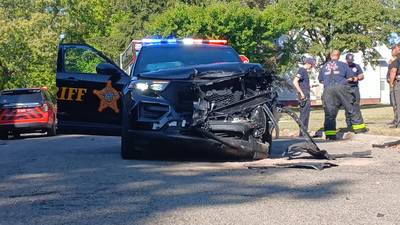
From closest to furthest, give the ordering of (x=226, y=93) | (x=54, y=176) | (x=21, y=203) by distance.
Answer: (x=21, y=203), (x=54, y=176), (x=226, y=93)

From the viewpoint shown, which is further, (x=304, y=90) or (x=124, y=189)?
(x=304, y=90)

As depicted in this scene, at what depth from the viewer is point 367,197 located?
6.13 m

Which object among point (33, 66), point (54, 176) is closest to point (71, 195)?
point (54, 176)

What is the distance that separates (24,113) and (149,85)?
1245 centimetres

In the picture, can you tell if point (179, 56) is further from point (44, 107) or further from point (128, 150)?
point (44, 107)

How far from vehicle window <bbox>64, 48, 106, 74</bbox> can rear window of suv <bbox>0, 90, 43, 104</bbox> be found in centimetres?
985

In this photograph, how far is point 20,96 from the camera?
2038 cm

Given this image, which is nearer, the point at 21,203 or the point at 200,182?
the point at 21,203

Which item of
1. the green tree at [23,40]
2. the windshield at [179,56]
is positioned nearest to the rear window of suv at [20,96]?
the windshield at [179,56]

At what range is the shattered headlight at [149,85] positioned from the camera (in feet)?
27.8

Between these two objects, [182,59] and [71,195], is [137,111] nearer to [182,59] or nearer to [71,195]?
[182,59]

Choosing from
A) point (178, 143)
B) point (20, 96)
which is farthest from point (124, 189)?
point (20, 96)

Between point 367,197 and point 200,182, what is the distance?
1.89 m

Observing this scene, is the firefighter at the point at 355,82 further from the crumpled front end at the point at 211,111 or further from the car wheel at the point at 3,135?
the car wheel at the point at 3,135
